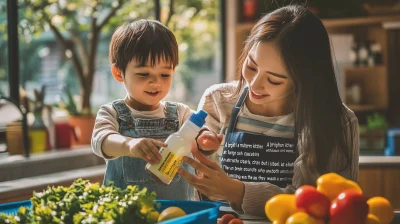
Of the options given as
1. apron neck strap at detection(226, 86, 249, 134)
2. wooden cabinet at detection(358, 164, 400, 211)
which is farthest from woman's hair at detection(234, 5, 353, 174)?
wooden cabinet at detection(358, 164, 400, 211)

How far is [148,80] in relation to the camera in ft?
4.87

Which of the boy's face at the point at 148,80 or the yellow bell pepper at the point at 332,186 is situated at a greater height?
the boy's face at the point at 148,80

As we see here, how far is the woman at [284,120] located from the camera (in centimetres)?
147

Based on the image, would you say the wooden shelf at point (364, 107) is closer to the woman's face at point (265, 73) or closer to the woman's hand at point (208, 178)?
the woman's face at point (265, 73)

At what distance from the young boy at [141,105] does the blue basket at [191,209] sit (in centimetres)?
23

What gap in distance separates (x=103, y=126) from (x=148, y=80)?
0.45ft

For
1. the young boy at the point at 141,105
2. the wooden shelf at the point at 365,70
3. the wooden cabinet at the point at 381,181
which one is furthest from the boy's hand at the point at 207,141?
the wooden shelf at the point at 365,70

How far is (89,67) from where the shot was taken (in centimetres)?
437

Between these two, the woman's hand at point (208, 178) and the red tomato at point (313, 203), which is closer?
the red tomato at point (313, 203)

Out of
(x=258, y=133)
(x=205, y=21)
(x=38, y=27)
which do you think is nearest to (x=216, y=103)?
(x=258, y=133)

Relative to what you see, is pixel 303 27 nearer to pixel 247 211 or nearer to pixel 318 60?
pixel 318 60

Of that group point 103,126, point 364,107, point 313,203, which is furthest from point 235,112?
point 364,107

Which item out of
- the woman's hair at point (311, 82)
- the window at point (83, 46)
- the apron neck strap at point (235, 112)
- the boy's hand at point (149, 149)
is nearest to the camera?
the boy's hand at point (149, 149)

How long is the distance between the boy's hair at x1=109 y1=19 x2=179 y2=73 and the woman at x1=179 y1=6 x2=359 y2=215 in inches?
6.9
